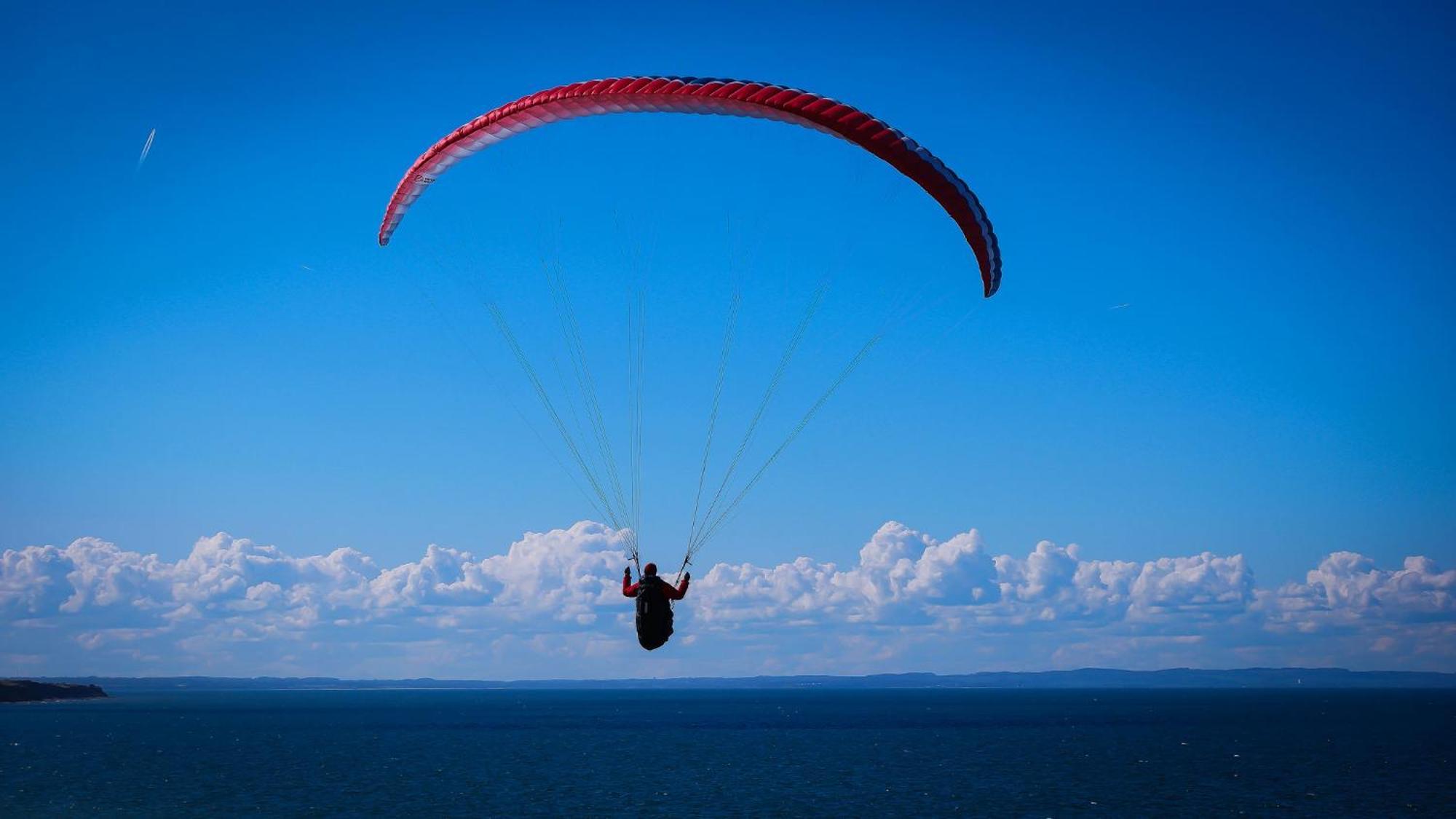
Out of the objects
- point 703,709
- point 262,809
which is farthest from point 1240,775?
point 703,709

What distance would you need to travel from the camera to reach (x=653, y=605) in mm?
16031

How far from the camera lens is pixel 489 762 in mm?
66562

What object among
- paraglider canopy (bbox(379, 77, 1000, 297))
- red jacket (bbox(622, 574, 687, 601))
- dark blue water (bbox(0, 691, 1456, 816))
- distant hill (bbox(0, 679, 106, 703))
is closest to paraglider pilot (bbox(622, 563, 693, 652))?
red jacket (bbox(622, 574, 687, 601))

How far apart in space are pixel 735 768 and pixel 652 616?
4889cm

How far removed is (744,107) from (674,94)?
1.04 m

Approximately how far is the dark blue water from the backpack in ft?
97.6

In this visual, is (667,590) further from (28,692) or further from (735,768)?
(28,692)

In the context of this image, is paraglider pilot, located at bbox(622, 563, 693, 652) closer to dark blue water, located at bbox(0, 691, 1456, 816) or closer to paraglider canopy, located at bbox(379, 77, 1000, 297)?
paraglider canopy, located at bbox(379, 77, 1000, 297)

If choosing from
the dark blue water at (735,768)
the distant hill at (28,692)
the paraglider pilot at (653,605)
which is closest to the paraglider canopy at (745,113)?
the paraglider pilot at (653,605)

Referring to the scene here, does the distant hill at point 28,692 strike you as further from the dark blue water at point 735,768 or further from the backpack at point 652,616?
the backpack at point 652,616

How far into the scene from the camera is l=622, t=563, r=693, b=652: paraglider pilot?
15969mm

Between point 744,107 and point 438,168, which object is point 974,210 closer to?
point 744,107

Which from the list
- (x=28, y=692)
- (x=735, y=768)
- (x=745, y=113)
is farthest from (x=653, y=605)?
(x=28, y=692)

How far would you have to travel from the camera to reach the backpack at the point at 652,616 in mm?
15969
